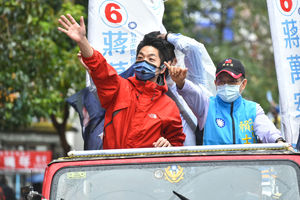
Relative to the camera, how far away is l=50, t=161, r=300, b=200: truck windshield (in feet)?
11.8

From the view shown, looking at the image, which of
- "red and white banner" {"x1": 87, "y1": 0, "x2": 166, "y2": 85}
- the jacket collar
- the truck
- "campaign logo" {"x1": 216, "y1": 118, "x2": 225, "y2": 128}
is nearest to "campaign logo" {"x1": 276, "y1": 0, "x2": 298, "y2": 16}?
"red and white banner" {"x1": 87, "y1": 0, "x2": 166, "y2": 85}

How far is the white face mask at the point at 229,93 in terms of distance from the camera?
16.0 feet

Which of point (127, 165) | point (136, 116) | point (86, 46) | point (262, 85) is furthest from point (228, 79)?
point (262, 85)

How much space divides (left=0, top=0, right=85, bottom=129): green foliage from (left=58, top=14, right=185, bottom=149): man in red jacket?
5007 millimetres

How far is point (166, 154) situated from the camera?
12.3 feet

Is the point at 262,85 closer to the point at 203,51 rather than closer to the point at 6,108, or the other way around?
the point at 6,108

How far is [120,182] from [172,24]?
1231 cm

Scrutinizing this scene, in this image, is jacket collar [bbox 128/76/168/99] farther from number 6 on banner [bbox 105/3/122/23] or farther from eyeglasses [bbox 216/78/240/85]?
number 6 on banner [bbox 105/3/122/23]

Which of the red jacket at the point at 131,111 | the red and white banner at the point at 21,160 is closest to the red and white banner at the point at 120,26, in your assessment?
the red jacket at the point at 131,111

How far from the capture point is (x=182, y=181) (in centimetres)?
362

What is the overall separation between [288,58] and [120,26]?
1686 millimetres

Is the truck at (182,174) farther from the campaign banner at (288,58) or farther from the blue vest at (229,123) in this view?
the campaign banner at (288,58)

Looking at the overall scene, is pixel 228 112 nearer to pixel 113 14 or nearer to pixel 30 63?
pixel 113 14

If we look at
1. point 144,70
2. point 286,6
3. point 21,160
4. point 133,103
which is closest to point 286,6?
point 286,6
